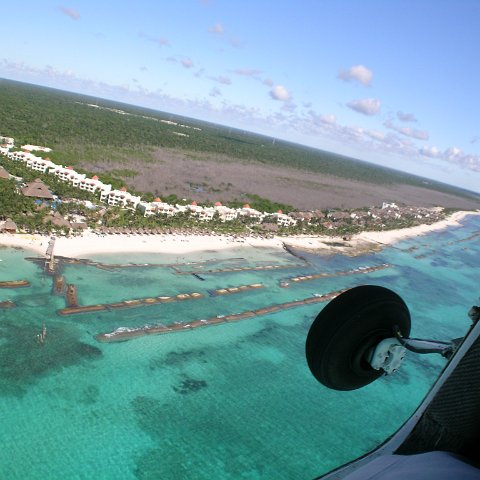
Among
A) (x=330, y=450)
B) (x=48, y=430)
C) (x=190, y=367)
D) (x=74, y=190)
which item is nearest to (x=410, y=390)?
(x=330, y=450)

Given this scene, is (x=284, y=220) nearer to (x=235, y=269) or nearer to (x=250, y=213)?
(x=250, y=213)

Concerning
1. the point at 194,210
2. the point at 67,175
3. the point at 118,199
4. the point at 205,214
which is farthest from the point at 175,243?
the point at 67,175

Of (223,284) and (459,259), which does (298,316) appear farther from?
(459,259)

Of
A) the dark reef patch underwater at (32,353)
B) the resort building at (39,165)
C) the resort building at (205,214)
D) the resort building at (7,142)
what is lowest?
the dark reef patch underwater at (32,353)

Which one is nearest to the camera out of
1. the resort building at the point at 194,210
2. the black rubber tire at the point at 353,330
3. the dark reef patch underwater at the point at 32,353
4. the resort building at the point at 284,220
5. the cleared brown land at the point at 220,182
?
the black rubber tire at the point at 353,330

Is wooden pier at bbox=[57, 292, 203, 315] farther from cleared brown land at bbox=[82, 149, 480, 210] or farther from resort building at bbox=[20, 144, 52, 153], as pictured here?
resort building at bbox=[20, 144, 52, 153]

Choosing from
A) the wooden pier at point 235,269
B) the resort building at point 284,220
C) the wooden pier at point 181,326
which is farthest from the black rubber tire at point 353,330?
the resort building at point 284,220

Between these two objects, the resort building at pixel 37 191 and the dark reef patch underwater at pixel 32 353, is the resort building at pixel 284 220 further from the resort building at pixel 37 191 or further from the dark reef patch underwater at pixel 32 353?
the dark reef patch underwater at pixel 32 353

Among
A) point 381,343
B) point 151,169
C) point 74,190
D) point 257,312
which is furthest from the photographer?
point 151,169
